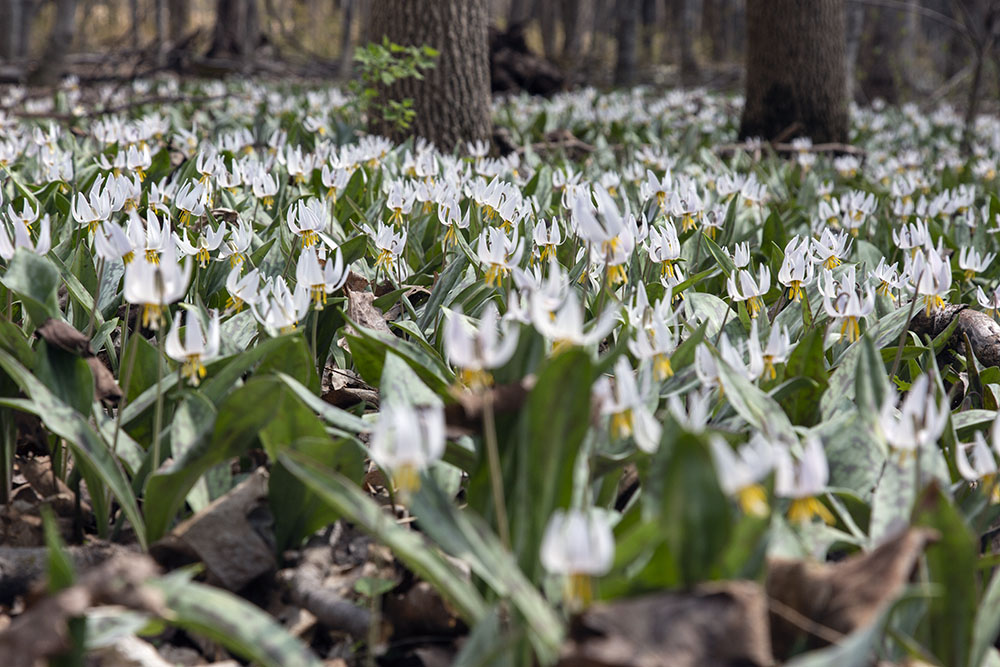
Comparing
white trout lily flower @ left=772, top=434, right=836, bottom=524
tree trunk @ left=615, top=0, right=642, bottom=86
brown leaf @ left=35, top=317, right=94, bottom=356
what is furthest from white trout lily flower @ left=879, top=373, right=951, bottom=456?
tree trunk @ left=615, top=0, right=642, bottom=86

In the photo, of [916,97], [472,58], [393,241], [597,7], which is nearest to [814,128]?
[472,58]

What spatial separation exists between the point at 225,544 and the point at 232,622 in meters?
0.42

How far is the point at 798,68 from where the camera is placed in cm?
670

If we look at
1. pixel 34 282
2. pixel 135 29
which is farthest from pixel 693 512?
pixel 135 29

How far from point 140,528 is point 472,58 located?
4221 millimetres

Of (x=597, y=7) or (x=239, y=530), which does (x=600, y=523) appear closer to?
(x=239, y=530)

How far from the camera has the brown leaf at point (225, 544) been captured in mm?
1354

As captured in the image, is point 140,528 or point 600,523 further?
point 140,528

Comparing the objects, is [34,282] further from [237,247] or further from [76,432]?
[237,247]

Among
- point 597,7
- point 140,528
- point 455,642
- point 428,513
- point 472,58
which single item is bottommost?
point 455,642

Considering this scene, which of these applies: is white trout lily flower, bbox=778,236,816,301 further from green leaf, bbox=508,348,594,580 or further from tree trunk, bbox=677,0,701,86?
tree trunk, bbox=677,0,701,86

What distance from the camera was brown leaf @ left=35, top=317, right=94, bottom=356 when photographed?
1383mm

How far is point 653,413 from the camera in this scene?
5.10ft

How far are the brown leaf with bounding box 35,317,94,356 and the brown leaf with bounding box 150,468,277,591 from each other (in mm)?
318
